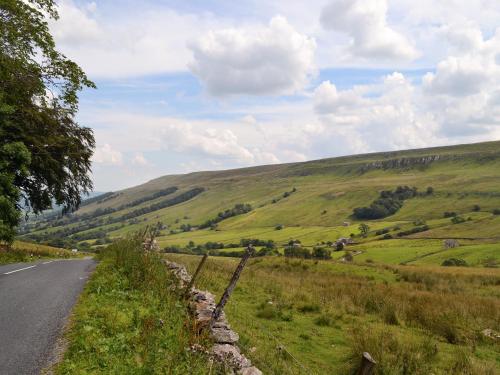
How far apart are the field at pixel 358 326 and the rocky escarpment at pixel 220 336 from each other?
82cm

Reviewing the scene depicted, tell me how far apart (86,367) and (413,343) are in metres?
10.1

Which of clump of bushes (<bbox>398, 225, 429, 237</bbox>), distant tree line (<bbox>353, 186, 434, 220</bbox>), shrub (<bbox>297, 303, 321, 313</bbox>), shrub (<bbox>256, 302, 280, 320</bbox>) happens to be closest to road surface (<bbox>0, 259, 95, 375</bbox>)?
shrub (<bbox>256, 302, 280, 320</bbox>)

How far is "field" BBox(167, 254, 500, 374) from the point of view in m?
→ 11.1

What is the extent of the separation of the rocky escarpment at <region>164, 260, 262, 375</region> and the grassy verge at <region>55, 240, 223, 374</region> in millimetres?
348

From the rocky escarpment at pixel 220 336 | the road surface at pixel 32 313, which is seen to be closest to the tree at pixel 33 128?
the road surface at pixel 32 313

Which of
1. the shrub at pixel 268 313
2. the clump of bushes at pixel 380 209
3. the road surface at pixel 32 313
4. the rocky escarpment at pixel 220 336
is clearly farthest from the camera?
the clump of bushes at pixel 380 209

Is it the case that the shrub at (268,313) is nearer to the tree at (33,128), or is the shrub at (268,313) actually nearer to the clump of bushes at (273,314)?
the clump of bushes at (273,314)

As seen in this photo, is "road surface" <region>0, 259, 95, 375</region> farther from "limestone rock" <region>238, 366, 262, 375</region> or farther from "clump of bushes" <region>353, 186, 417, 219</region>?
"clump of bushes" <region>353, 186, 417, 219</region>

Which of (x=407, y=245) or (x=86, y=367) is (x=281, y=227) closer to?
(x=407, y=245)

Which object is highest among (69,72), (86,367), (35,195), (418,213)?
(69,72)

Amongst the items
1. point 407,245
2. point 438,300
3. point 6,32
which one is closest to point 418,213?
point 407,245

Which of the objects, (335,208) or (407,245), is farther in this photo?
(335,208)

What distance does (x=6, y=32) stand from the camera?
19.4 metres

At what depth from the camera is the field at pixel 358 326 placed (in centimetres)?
1112
